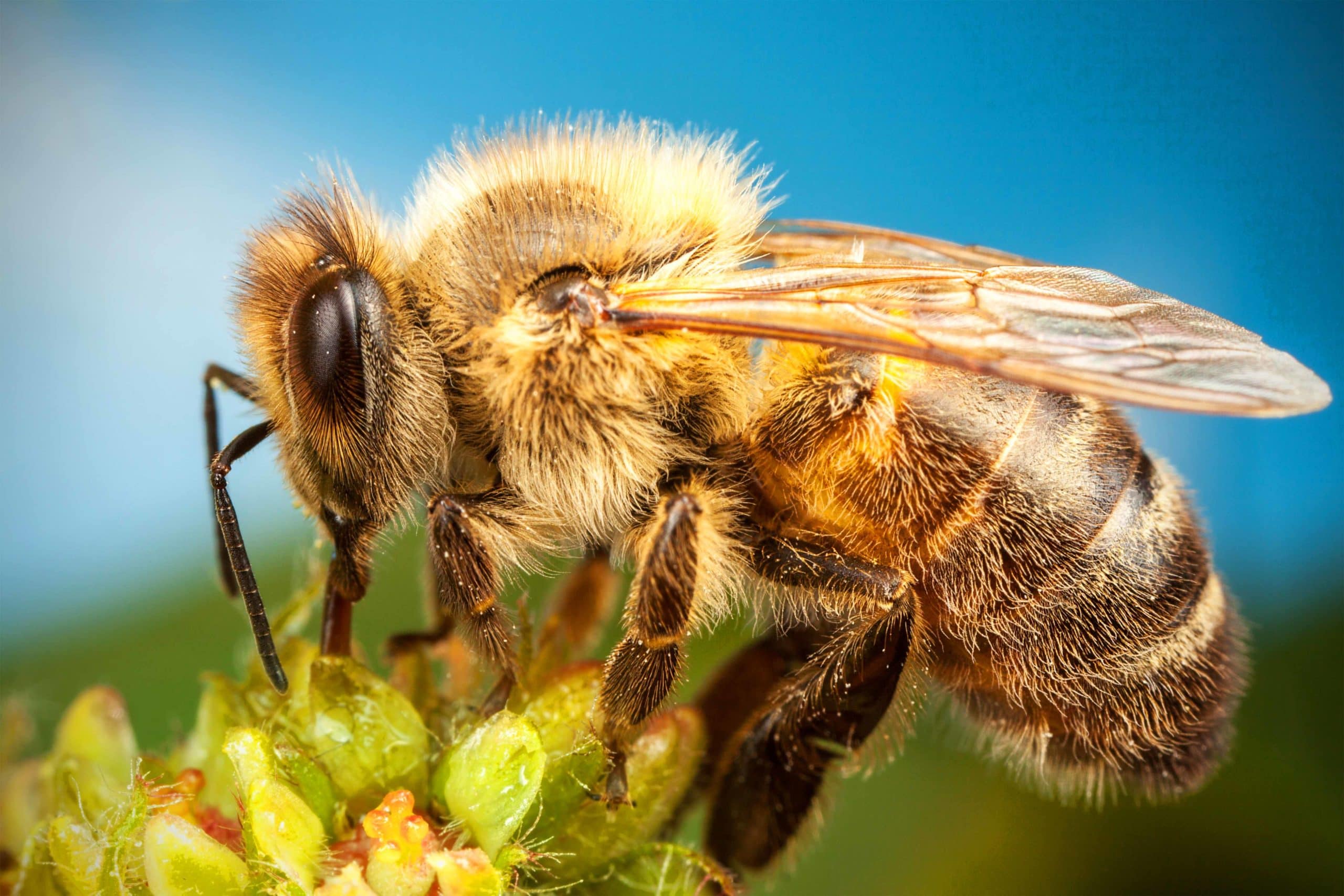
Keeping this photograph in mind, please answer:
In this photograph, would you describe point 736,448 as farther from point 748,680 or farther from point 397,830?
point 397,830

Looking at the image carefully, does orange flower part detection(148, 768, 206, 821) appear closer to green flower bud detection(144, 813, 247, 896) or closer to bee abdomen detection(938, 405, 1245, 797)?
green flower bud detection(144, 813, 247, 896)

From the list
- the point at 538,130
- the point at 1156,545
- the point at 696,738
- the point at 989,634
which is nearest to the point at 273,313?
the point at 538,130

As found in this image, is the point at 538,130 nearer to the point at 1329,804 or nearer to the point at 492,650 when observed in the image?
the point at 492,650

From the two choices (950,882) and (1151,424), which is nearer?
(950,882)

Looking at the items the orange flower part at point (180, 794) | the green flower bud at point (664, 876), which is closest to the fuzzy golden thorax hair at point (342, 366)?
the orange flower part at point (180, 794)

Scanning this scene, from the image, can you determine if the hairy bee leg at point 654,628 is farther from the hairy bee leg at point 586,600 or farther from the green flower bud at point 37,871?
the green flower bud at point 37,871

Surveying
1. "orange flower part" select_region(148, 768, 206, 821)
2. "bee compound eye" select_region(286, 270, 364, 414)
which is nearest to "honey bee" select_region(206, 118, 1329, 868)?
"bee compound eye" select_region(286, 270, 364, 414)

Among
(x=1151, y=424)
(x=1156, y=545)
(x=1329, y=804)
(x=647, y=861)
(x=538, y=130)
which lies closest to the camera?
(x=647, y=861)
